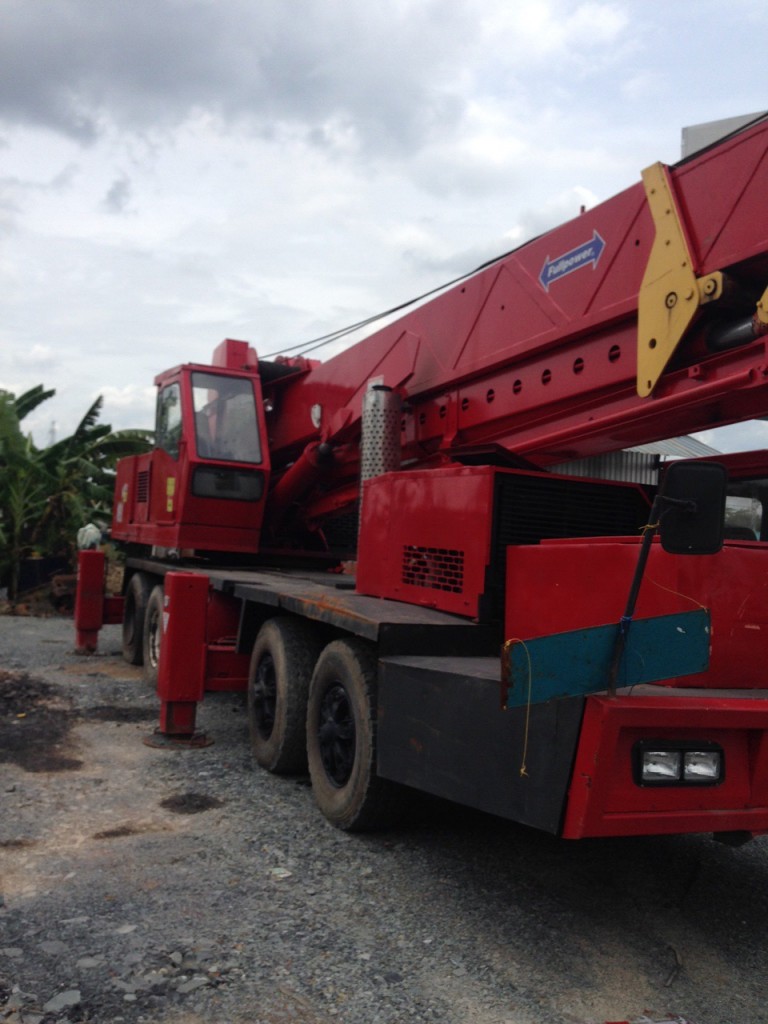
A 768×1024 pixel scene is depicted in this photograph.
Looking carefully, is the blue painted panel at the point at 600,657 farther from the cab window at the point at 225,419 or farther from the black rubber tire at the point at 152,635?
the black rubber tire at the point at 152,635

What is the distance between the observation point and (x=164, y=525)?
359 inches

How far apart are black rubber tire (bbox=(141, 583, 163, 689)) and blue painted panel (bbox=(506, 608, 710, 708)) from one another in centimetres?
638

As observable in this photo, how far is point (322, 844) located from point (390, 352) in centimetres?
346

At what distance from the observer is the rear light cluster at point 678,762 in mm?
3146

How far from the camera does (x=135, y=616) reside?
10.1 metres

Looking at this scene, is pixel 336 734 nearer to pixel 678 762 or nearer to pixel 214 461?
pixel 678 762

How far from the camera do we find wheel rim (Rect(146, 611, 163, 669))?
29.3ft

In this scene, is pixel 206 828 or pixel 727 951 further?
pixel 206 828

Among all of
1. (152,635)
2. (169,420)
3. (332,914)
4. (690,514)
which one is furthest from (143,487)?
(690,514)

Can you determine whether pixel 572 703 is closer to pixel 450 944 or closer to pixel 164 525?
pixel 450 944

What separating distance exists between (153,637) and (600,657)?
676 cm

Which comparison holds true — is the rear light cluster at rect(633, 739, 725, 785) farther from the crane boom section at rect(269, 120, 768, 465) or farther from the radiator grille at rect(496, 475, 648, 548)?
the crane boom section at rect(269, 120, 768, 465)

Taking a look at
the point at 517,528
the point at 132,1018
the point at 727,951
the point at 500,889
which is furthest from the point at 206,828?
the point at 727,951

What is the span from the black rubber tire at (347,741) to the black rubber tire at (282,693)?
0.36 metres
